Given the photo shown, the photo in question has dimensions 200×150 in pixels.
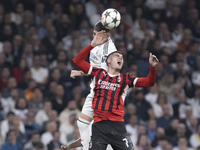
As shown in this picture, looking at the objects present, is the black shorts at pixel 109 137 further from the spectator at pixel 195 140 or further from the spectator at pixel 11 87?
the spectator at pixel 11 87

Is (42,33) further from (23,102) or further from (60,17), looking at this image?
(23,102)

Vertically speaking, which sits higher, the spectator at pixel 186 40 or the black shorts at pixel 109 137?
the spectator at pixel 186 40

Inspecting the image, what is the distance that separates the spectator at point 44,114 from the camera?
871 centimetres

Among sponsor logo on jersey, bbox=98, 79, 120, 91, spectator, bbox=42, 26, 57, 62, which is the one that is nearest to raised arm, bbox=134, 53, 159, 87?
sponsor logo on jersey, bbox=98, 79, 120, 91

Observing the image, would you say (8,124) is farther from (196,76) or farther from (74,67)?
(196,76)

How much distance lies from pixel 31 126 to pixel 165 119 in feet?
9.95

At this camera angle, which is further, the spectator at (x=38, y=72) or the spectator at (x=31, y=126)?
the spectator at (x=38, y=72)

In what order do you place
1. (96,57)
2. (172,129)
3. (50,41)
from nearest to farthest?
1. (96,57)
2. (172,129)
3. (50,41)

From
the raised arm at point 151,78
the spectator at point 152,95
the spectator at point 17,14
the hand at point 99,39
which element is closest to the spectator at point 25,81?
the spectator at point 17,14

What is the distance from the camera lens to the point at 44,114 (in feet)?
29.0

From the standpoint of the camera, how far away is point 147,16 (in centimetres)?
1142

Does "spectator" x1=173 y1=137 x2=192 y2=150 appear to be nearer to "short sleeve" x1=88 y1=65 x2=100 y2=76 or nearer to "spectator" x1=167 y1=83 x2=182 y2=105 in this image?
"spectator" x1=167 y1=83 x2=182 y2=105

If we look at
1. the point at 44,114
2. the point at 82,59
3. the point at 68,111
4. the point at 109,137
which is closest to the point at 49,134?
the point at 44,114

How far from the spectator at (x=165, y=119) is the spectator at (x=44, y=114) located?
251cm
